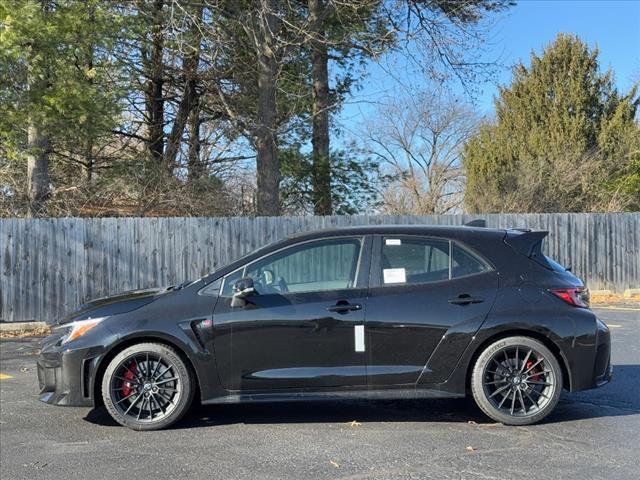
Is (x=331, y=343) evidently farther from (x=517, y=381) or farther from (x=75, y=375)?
(x=75, y=375)

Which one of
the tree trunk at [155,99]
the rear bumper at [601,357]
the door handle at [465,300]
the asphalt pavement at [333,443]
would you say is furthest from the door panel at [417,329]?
the tree trunk at [155,99]

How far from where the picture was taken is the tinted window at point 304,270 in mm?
5422

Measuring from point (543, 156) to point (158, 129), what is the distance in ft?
48.7

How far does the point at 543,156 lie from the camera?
2509cm

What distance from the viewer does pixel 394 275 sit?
547cm

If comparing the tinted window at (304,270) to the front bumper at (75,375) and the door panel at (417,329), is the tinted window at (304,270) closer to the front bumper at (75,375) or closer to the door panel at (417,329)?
the door panel at (417,329)

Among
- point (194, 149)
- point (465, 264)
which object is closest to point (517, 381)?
point (465, 264)

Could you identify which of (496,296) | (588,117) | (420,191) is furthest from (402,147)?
(496,296)

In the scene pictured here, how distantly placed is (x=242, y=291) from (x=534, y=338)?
8.17 ft

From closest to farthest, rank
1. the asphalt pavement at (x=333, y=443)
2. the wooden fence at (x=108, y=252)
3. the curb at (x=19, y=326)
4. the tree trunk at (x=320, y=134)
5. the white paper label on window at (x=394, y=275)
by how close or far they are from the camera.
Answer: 1. the asphalt pavement at (x=333, y=443)
2. the white paper label on window at (x=394, y=275)
3. the curb at (x=19, y=326)
4. the wooden fence at (x=108, y=252)
5. the tree trunk at (x=320, y=134)

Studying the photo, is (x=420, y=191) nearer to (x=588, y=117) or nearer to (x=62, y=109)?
(x=588, y=117)

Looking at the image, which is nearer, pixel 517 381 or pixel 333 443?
pixel 333 443

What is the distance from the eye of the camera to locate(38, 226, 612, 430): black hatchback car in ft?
17.1

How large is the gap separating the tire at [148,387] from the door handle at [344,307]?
1305 millimetres
